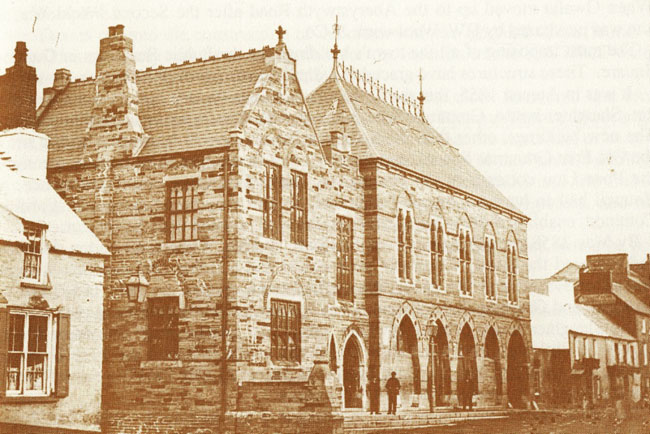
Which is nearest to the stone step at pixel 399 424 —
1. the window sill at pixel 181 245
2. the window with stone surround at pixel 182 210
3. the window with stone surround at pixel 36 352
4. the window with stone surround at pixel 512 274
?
the window sill at pixel 181 245

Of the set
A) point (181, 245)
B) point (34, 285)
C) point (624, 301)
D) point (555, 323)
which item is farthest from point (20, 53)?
point (624, 301)

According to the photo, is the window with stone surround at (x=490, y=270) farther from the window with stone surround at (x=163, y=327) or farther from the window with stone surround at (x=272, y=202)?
the window with stone surround at (x=163, y=327)

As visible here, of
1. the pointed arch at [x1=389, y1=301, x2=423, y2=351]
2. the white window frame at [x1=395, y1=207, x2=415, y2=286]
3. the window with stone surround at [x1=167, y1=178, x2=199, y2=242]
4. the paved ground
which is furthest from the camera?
the white window frame at [x1=395, y1=207, x2=415, y2=286]

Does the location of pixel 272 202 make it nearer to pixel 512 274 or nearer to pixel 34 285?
pixel 34 285

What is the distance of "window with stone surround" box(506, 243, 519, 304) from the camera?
48.1 m

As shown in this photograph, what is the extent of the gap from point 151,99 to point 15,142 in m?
5.33

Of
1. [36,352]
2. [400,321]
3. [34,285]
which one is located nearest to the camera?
[36,352]

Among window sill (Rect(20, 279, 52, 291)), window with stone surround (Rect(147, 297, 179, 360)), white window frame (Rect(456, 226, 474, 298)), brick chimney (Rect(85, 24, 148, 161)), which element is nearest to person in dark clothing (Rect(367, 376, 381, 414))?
white window frame (Rect(456, 226, 474, 298))

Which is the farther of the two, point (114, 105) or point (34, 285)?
point (114, 105)

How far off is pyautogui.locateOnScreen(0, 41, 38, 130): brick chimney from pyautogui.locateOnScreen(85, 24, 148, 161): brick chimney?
2.72m

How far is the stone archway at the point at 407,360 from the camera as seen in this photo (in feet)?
119

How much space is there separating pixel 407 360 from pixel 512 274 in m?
13.3

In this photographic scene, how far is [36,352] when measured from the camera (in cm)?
2419

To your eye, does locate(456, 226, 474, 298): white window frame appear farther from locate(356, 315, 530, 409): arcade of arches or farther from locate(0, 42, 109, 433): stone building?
locate(0, 42, 109, 433): stone building
